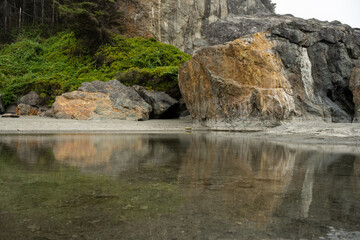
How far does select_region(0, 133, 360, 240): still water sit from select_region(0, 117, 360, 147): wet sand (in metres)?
4.23

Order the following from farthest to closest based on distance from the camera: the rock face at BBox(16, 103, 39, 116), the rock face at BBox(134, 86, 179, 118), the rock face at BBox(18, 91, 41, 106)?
the rock face at BBox(18, 91, 41, 106) → the rock face at BBox(134, 86, 179, 118) → the rock face at BBox(16, 103, 39, 116)

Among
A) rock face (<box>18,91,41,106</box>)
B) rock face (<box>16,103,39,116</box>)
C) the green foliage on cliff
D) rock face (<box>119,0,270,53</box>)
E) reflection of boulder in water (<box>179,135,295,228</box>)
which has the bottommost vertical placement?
reflection of boulder in water (<box>179,135,295,228</box>)

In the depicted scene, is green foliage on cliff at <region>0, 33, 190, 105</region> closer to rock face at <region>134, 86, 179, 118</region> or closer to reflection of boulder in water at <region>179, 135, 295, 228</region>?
rock face at <region>134, 86, 179, 118</region>

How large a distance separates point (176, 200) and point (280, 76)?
34.8 feet

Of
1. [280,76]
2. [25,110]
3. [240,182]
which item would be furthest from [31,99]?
[240,182]

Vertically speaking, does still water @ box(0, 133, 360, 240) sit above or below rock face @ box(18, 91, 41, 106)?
below

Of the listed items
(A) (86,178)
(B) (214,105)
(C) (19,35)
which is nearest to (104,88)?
(B) (214,105)

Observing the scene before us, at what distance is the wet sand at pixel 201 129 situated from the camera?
26.3 ft

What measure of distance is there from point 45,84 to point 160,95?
7.22m

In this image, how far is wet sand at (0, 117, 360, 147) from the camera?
26.3ft

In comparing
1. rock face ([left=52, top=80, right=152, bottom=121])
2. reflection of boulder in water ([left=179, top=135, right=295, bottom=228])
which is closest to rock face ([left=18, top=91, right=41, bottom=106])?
rock face ([left=52, top=80, right=152, bottom=121])

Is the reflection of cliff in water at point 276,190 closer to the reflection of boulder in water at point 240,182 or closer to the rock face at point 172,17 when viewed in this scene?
the reflection of boulder in water at point 240,182

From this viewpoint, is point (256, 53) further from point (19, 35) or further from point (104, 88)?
point (19, 35)

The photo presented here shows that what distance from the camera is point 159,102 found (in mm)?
15406
